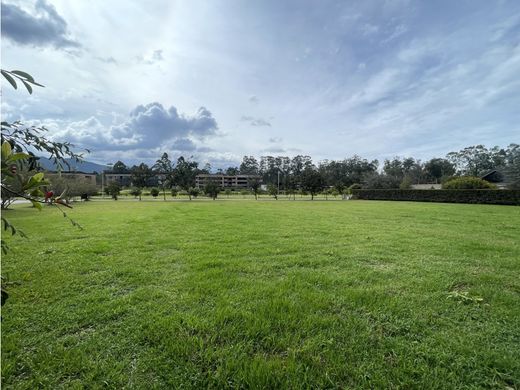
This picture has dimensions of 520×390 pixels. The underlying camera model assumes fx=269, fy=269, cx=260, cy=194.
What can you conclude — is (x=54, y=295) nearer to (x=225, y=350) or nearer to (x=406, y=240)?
(x=225, y=350)

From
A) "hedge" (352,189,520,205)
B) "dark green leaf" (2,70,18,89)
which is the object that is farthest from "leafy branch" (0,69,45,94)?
"hedge" (352,189,520,205)

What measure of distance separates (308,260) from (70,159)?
420cm

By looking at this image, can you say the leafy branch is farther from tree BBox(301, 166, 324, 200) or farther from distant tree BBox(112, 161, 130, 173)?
distant tree BBox(112, 161, 130, 173)

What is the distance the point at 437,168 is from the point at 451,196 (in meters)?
57.6

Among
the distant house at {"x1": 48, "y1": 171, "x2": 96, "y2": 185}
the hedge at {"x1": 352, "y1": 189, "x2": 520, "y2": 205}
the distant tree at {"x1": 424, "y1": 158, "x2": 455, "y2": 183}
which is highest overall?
the distant tree at {"x1": 424, "y1": 158, "x2": 455, "y2": 183}

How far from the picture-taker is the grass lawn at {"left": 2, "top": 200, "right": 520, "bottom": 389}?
2047 mm

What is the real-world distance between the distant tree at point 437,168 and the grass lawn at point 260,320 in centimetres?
8451

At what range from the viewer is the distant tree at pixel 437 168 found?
75.6 m

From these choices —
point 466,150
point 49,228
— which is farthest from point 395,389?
point 466,150

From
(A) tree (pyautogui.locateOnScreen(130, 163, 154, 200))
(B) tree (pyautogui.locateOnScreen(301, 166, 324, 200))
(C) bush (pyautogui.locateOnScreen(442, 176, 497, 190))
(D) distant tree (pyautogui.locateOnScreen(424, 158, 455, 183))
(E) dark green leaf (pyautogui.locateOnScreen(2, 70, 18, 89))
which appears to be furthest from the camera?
(D) distant tree (pyautogui.locateOnScreen(424, 158, 455, 183))

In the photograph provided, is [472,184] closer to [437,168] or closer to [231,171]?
[437,168]

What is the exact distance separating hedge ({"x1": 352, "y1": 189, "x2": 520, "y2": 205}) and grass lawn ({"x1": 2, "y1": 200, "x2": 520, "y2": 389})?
25645mm

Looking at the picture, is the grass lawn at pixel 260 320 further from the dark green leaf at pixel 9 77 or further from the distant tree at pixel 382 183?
the distant tree at pixel 382 183

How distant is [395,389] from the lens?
6.33 ft
